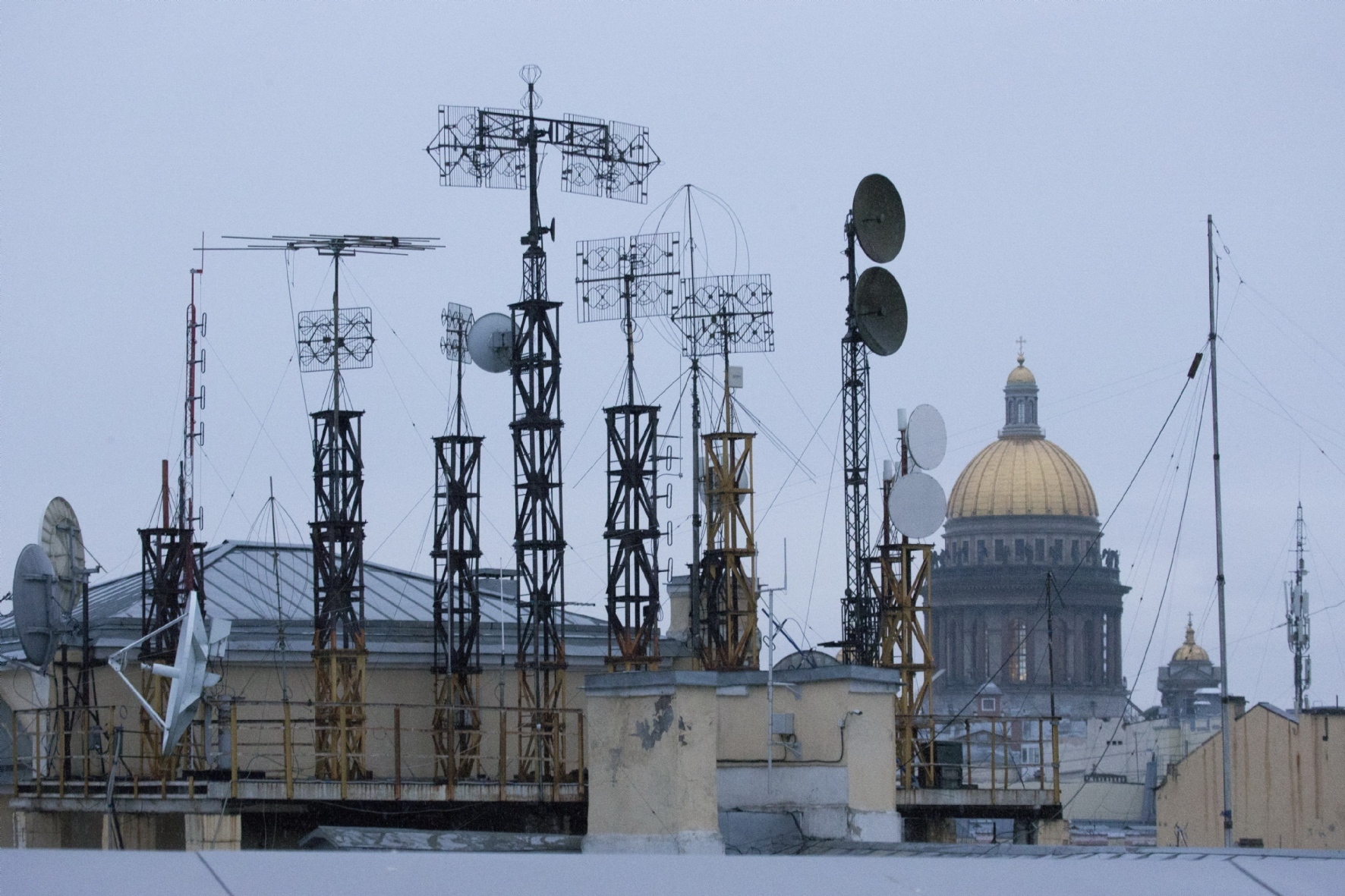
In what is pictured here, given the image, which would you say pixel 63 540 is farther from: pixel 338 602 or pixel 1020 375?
pixel 1020 375

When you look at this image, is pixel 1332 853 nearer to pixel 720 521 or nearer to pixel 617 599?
→ pixel 617 599

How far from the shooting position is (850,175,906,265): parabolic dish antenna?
34781 millimetres

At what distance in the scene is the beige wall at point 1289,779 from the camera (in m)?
40.2

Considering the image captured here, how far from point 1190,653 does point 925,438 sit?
124 metres

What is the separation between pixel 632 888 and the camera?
28.6 ft

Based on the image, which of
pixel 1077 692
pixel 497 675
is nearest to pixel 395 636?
pixel 497 675

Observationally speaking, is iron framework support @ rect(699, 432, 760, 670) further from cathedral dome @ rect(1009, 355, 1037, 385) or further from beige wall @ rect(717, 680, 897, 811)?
cathedral dome @ rect(1009, 355, 1037, 385)

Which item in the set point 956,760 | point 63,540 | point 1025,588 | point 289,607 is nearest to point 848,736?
point 63,540

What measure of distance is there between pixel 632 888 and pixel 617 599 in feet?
79.6

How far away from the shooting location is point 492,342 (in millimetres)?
34719

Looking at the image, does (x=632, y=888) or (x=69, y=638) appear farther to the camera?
(x=69, y=638)

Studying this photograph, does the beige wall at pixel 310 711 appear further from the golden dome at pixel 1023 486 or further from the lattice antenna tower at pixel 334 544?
the golden dome at pixel 1023 486

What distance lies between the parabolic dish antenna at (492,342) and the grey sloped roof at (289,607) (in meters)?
4.35

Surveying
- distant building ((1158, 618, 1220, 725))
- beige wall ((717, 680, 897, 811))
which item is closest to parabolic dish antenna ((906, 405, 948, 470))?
beige wall ((717, 680, 897, 811))
